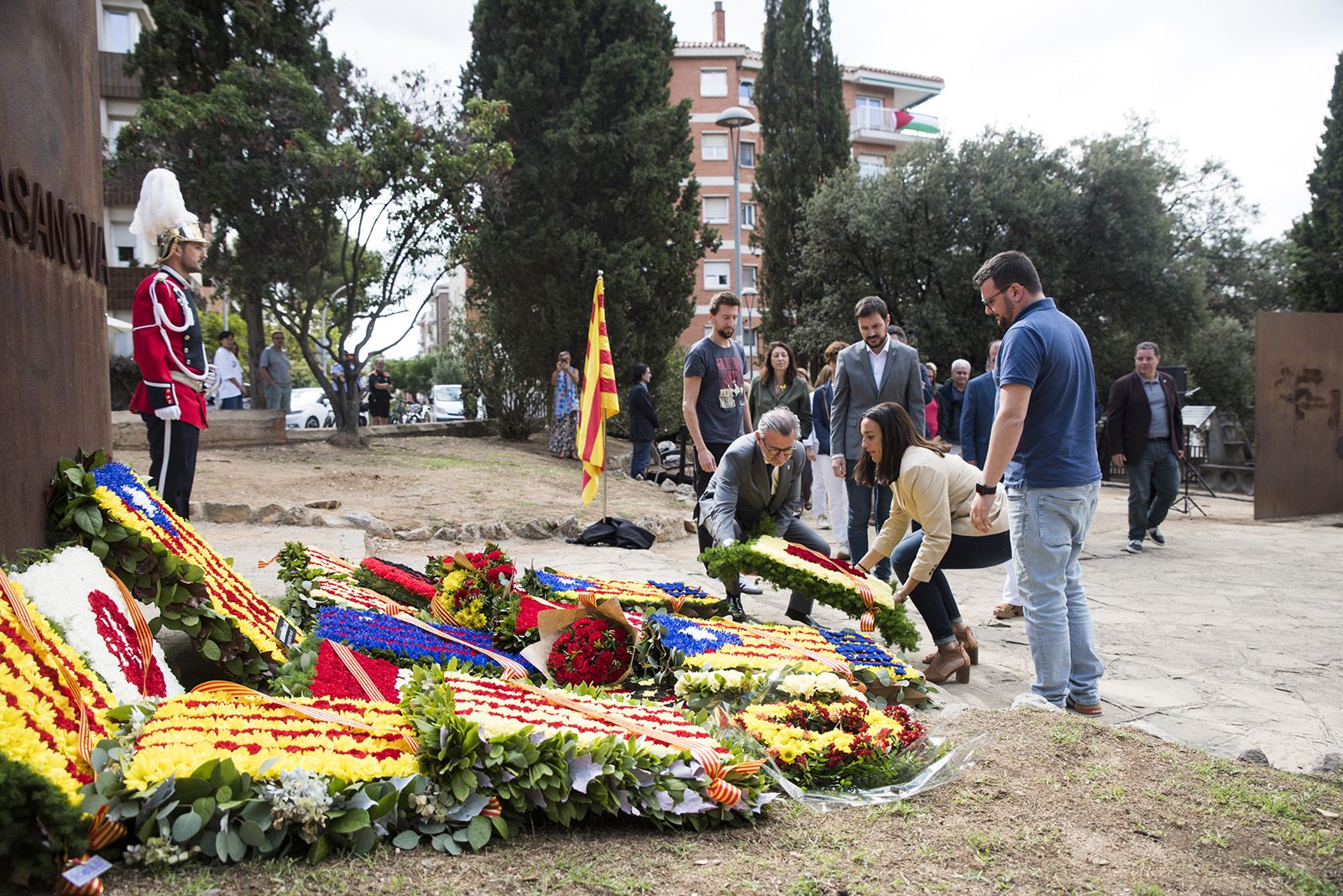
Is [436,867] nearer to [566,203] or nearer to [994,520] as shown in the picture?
[994,520]

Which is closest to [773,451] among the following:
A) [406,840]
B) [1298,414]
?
[406,840]

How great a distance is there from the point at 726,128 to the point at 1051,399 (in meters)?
52.4

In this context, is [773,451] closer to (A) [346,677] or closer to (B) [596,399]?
(A) [346,677]

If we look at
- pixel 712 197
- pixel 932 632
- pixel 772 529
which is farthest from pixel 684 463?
pixel 712 197

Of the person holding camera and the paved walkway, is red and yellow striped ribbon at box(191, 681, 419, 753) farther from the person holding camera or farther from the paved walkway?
the person holding camera

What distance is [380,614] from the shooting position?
4.89 m

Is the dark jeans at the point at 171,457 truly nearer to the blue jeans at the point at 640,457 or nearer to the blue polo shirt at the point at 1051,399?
the blue polo shirt at the point at 1051,399

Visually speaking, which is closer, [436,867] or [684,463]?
[436,867]

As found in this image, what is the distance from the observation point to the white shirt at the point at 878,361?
7.36 meters

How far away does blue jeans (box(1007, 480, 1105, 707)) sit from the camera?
4.54m

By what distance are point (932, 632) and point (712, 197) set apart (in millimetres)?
51216

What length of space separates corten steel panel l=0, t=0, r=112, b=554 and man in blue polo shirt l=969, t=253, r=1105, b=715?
3.82 meters

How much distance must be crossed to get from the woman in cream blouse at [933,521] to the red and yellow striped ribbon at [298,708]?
282cm

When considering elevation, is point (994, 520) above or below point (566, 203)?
below
